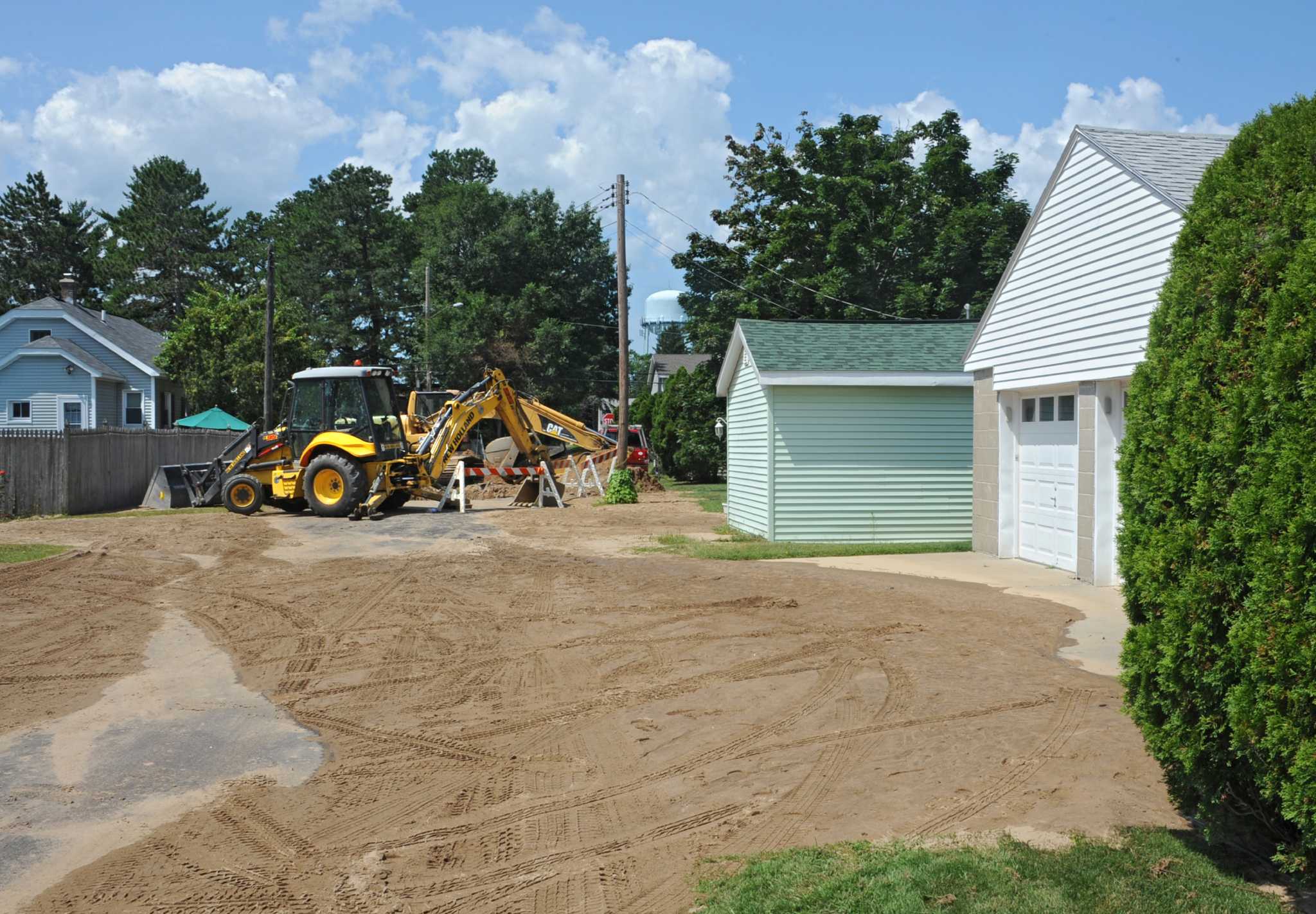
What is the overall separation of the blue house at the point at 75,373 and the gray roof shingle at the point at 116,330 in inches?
2.3

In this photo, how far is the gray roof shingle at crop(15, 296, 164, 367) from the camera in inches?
1470

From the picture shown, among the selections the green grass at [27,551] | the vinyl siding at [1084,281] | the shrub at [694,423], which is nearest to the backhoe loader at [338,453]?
the green grass at [27,551]

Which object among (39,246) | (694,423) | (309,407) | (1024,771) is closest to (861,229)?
(694,423)

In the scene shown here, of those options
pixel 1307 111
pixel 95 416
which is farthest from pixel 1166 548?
pixel 95 416

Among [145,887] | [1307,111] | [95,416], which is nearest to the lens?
[1307,111]

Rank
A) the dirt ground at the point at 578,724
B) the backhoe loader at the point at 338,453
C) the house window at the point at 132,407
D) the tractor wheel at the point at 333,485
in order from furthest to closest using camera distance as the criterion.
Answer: the house window at the point at 132,407, the backhoe loader at the point at 338,453, the tractor wheel at the point at 333,485, the dirt ground at the point at 578,724

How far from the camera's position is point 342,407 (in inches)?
873

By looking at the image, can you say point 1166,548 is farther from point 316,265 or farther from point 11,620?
point 316,265

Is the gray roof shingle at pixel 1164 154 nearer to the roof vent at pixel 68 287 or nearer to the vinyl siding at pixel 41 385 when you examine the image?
the vinyl siding at pixel 41 385

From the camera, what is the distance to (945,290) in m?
38.0

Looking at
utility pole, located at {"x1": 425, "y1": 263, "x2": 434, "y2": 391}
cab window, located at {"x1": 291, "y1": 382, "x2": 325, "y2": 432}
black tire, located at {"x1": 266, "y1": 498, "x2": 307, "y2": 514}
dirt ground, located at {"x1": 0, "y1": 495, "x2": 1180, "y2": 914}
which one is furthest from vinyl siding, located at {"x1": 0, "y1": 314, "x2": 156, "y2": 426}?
dirt ground, located at {"x1": 0, "y1": 495, "x2": 1180, "y2": 914}

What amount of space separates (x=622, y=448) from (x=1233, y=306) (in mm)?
25523

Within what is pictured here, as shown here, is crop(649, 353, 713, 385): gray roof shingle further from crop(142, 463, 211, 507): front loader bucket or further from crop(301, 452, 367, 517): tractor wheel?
crop(301, 452, 367, 517): tractor wheel

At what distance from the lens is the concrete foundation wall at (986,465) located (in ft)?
48.8
